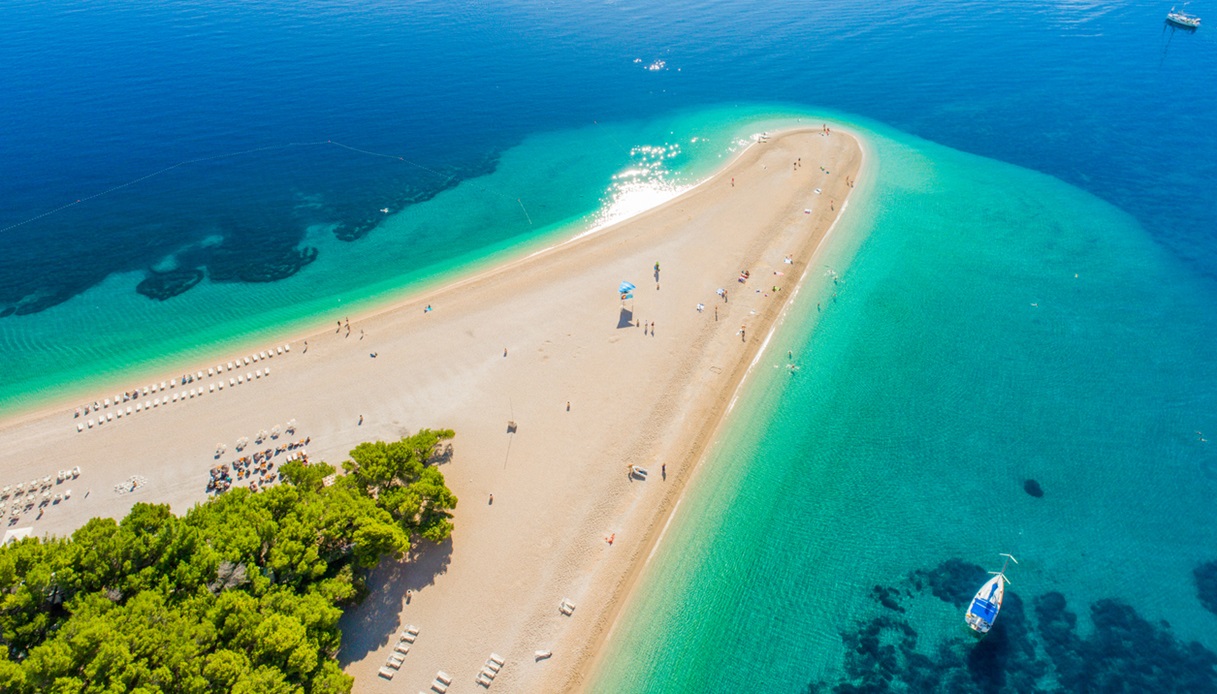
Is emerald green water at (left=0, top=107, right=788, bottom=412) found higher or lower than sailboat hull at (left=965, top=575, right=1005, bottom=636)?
higher

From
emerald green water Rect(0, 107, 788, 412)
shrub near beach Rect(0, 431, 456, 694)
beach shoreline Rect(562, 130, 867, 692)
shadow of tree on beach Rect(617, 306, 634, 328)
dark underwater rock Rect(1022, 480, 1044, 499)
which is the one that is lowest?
dark underwater rock Rect(1022, 480, 1044, 499)

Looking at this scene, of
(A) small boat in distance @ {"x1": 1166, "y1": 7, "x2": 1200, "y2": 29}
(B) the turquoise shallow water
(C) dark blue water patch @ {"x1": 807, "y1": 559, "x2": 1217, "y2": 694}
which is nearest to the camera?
(C) dark blue water patch @ {"x1": 807, "y1": 559, "x2": 1217, "y2": 694}

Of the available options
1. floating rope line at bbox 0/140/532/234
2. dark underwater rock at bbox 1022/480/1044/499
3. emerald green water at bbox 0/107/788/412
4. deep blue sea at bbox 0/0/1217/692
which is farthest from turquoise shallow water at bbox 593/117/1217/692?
floating rope line at bbox 0/140/532/234

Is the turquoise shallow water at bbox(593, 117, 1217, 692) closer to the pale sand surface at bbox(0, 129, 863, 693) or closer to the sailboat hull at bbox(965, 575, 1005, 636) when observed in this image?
the sailboat hull at bbox(965, 575, 1005, 636)

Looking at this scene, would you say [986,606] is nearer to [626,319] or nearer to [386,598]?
[626,319]

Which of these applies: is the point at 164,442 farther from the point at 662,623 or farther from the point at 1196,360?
the point at 1196,360

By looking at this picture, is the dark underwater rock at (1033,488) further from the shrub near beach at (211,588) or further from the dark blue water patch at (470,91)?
the shrub near beach at (211,588)

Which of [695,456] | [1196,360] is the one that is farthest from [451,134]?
[1196,360]
